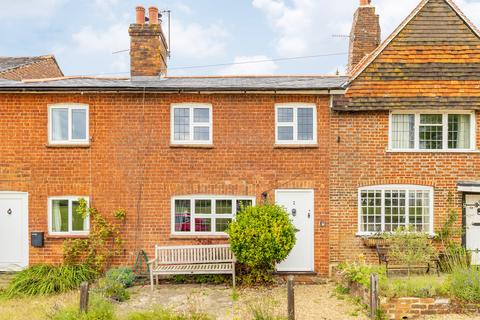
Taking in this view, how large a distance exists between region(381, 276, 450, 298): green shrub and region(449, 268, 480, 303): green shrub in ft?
0.57

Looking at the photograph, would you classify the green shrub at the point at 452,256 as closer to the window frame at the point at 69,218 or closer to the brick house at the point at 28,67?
the window frame at the point at 69,218

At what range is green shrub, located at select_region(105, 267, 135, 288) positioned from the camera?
11031mm

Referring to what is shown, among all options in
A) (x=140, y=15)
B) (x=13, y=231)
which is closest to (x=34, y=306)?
(x=13, y=231)

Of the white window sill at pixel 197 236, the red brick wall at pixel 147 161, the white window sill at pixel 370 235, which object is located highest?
the red brick wall at pixel 147 161

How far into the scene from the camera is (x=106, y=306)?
27.6ft

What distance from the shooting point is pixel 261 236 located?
Result: 10570 millimetres

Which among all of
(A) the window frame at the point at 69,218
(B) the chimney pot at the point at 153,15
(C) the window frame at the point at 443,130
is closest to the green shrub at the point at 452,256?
(C) the window frame at the point at 443,130

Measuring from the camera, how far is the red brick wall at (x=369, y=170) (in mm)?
12188

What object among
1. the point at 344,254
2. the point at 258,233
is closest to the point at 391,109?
the point at 344,254

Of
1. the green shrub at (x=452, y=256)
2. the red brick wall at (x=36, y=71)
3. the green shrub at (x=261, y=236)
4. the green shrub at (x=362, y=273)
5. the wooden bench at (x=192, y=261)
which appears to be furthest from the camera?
the red brick wall at (x=36, y=71)

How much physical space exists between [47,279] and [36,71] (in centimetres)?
1021

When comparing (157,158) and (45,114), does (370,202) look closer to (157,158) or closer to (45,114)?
(157,158)

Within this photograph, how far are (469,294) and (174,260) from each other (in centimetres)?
756

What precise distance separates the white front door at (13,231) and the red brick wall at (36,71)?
193 inches
